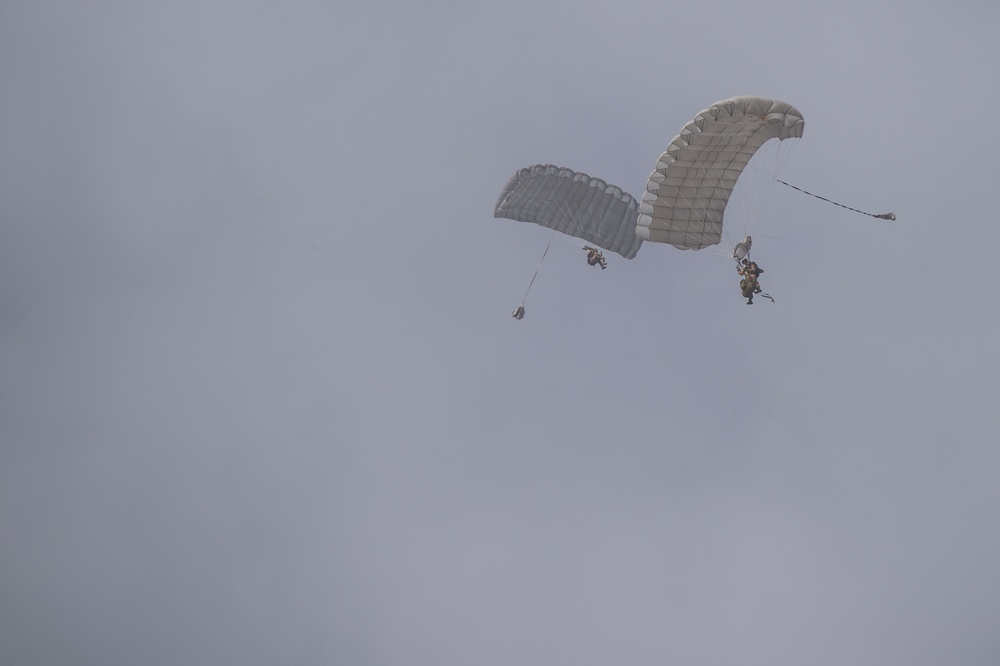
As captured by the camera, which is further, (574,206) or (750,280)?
(574,206)

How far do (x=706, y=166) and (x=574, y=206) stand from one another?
614cm

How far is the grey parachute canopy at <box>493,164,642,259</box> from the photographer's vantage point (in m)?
40.2

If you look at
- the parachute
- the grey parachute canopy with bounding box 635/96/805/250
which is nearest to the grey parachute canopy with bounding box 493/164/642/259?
the parachute

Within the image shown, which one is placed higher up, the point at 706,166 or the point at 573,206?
the point at 706,166

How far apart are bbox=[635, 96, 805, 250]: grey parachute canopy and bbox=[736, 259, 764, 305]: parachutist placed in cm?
156

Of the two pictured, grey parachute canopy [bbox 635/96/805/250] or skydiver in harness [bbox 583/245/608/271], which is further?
skydiver in harness [bbox 583/245/608/271]

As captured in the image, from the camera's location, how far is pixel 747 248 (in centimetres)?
3741

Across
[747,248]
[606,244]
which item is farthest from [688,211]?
[606,244]

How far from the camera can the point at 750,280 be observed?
3656 centimetres

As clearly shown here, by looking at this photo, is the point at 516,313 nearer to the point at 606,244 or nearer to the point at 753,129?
the point at 606,244

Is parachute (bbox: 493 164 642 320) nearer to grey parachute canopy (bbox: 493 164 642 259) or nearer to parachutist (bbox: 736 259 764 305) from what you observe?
grey parachute canopy (bbox: 493 164 642 259)

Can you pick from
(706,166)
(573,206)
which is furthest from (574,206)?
(706,166)

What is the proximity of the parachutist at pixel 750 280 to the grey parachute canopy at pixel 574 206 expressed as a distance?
4752mm

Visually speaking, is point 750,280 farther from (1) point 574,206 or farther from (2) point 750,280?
(1) point 574,206
